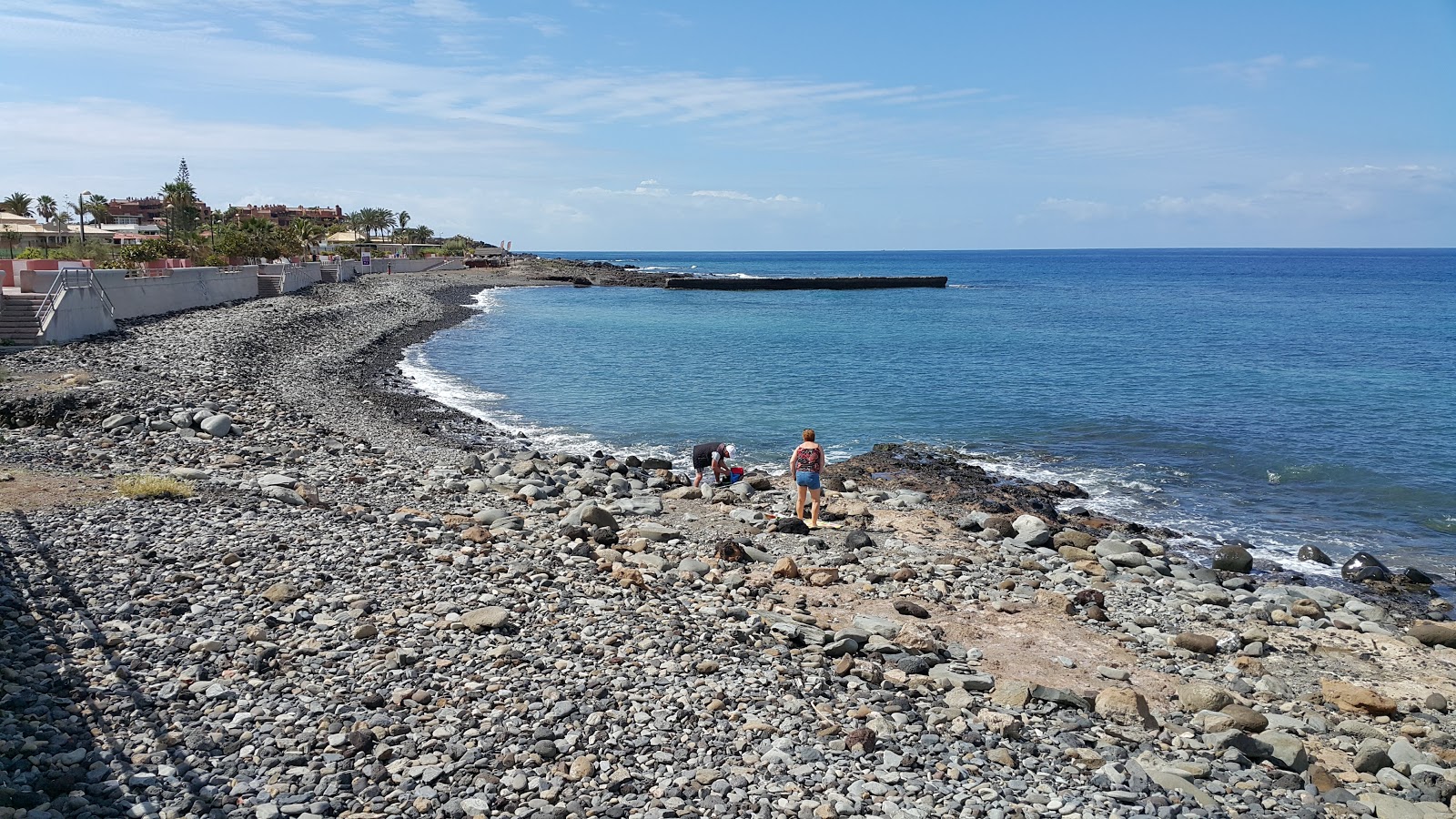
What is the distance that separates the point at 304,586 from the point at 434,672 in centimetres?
255

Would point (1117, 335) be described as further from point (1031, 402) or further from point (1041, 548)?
point (1041, 548)

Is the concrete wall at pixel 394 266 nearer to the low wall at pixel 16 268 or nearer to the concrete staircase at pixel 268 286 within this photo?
the concrete staircase at pixel 268 286

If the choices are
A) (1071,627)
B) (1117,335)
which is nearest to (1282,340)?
(1117,335)

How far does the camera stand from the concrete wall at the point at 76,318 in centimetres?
2736

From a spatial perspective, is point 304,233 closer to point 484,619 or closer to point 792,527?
point 792,527

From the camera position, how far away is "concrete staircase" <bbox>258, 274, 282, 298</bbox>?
173 ft

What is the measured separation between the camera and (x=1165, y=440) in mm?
25234

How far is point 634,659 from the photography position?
29.0ft

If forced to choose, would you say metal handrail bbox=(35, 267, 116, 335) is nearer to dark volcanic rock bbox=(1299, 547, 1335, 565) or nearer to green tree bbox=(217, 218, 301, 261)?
green tree bbox=(217, 218, 301, 261)

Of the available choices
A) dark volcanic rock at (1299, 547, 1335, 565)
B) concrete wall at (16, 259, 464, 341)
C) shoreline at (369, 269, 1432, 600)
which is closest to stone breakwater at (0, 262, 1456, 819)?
shoreline at (369, 269, 1432, 600)

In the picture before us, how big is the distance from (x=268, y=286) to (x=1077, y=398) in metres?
44.4

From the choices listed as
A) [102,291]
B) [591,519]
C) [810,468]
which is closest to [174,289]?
[102,291]

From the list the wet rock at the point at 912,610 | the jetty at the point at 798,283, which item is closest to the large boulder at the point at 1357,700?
the wet rock at the point at 912,610

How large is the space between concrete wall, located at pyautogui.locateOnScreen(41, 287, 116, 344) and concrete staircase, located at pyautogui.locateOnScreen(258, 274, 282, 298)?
71.1 feet
